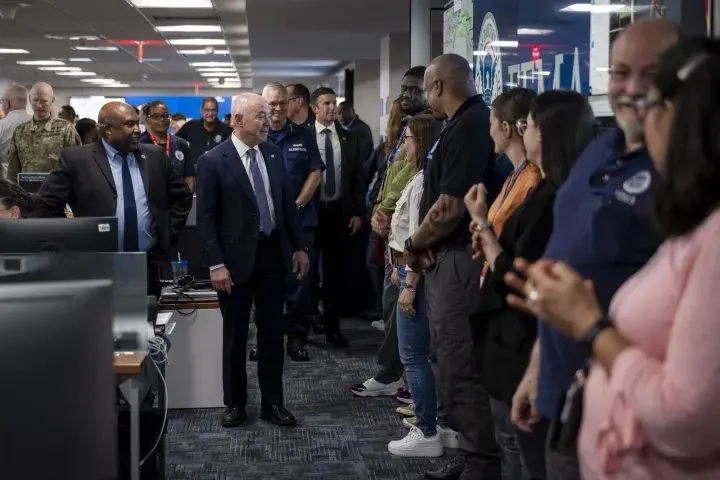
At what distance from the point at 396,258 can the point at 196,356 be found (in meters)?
1.36

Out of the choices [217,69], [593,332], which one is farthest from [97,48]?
[593,332]

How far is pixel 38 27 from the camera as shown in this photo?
11375mm

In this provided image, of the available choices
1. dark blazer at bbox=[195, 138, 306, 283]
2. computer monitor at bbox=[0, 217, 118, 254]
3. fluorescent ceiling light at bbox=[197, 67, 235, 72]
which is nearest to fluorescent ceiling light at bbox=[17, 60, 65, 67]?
fluorescent ceiling light at bbox=[197, 67, 235, 72]

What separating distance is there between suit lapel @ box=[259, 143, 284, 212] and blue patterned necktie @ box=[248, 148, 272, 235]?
2.1 inches

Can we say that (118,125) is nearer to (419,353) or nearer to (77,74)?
(419,353)

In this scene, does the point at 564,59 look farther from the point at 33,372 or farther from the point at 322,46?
the point at 322,46

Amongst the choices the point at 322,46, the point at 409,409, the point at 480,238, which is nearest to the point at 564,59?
the point at 480,238

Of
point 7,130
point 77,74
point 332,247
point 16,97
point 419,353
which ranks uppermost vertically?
point 77,74

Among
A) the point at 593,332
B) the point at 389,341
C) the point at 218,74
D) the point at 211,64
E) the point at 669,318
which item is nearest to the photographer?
the point at 669,318

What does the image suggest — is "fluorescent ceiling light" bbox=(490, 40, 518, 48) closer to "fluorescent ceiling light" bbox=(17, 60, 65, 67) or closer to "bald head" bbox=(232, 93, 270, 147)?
"bald head" bbox=(232, 93, 270, 147)

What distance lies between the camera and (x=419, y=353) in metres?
4.09

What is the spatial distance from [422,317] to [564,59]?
49.7 inches

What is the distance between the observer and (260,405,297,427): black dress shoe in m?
4.68

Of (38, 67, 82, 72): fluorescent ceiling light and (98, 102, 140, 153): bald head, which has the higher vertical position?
(38, 67, 82, 72): fluorescent ceiling light
